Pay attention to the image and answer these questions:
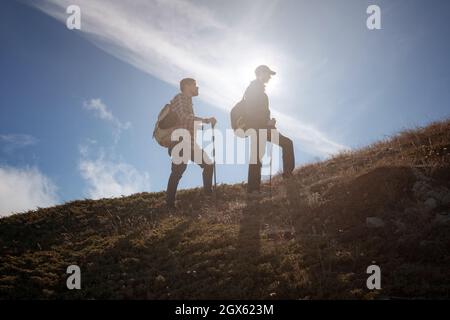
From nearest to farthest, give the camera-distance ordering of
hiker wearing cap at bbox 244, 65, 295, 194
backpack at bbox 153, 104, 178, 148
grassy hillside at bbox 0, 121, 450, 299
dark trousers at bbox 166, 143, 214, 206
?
1. grassy hillside at bbox 0, 121, 450, 299
2. backpack at bbox 153, 104, 178, 148
3. dark trousers at bbox 166, 143, 214, 206
4. hiker wearing cap at bbox 244, 65, 295, 194

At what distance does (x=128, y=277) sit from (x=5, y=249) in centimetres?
443

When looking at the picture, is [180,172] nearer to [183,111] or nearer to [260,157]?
[183,111]

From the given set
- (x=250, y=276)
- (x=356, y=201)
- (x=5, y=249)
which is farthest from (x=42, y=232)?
(x=356, y=201)

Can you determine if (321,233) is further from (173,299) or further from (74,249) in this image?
(74,249)

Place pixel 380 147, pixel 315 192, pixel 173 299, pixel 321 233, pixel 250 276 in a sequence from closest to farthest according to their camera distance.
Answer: pixel 173 299
pixel 250 276
pixel 321 233
pixel 315 192
pixel 380 147

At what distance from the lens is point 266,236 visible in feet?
33.6

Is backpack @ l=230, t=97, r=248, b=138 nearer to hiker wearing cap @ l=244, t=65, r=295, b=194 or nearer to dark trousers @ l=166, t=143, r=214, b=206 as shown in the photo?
hiker wearing cap @ l=244, t=65, r=295, b=194

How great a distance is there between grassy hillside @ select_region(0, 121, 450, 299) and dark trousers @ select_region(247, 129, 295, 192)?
0.75 m

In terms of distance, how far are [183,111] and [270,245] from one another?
5472 millimetres

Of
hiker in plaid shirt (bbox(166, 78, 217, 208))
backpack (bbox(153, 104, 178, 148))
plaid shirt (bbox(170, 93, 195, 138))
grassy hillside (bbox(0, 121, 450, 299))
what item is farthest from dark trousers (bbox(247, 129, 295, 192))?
backpack (bbox(153, 104, 178, 148))

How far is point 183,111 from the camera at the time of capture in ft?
44.1

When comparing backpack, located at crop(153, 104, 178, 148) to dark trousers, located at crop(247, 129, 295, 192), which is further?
dark trousers, located at crop(247, 129, 295, 192)

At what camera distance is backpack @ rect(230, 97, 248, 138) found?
14.3 m
